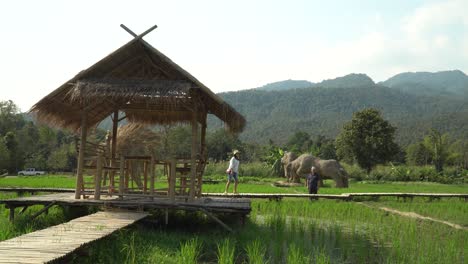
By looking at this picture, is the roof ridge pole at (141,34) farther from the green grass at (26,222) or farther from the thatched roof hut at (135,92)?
the green grass at (26,222)

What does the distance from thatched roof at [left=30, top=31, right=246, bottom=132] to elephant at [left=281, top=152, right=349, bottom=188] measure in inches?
542

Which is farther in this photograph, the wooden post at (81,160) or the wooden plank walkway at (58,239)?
the wooden post at (81,160)

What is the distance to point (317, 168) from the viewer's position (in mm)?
23250

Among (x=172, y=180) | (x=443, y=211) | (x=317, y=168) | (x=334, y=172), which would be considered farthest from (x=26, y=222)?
(x=317, y=168)

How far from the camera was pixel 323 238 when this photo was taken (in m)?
7.74

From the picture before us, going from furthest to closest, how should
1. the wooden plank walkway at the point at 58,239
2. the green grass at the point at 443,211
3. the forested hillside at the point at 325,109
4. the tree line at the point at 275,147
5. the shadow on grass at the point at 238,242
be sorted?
1. the forested hillside at the point at 325,109
2. the tree line at the point at 275,147
3. the green grass at the point at 443,211
4. the shadow on grass at the point at 238,242
5. the wooden plank walkway at the point at 58,239

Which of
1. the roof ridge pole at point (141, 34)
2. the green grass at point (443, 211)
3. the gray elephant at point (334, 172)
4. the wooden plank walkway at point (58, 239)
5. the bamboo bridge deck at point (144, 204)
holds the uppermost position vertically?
the roof ridge pole at point (141, 34)

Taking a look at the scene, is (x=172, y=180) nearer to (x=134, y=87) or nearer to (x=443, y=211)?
(x=134, y=87)

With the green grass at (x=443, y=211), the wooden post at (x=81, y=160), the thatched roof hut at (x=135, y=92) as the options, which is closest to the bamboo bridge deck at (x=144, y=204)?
the thatched roof hut at (x=135, y=92)

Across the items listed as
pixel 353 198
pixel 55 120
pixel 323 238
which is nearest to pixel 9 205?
pixel 55 120

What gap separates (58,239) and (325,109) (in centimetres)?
10697

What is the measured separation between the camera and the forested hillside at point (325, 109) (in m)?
89.9

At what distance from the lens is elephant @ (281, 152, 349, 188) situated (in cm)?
2250

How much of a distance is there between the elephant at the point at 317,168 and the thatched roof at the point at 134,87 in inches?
542
